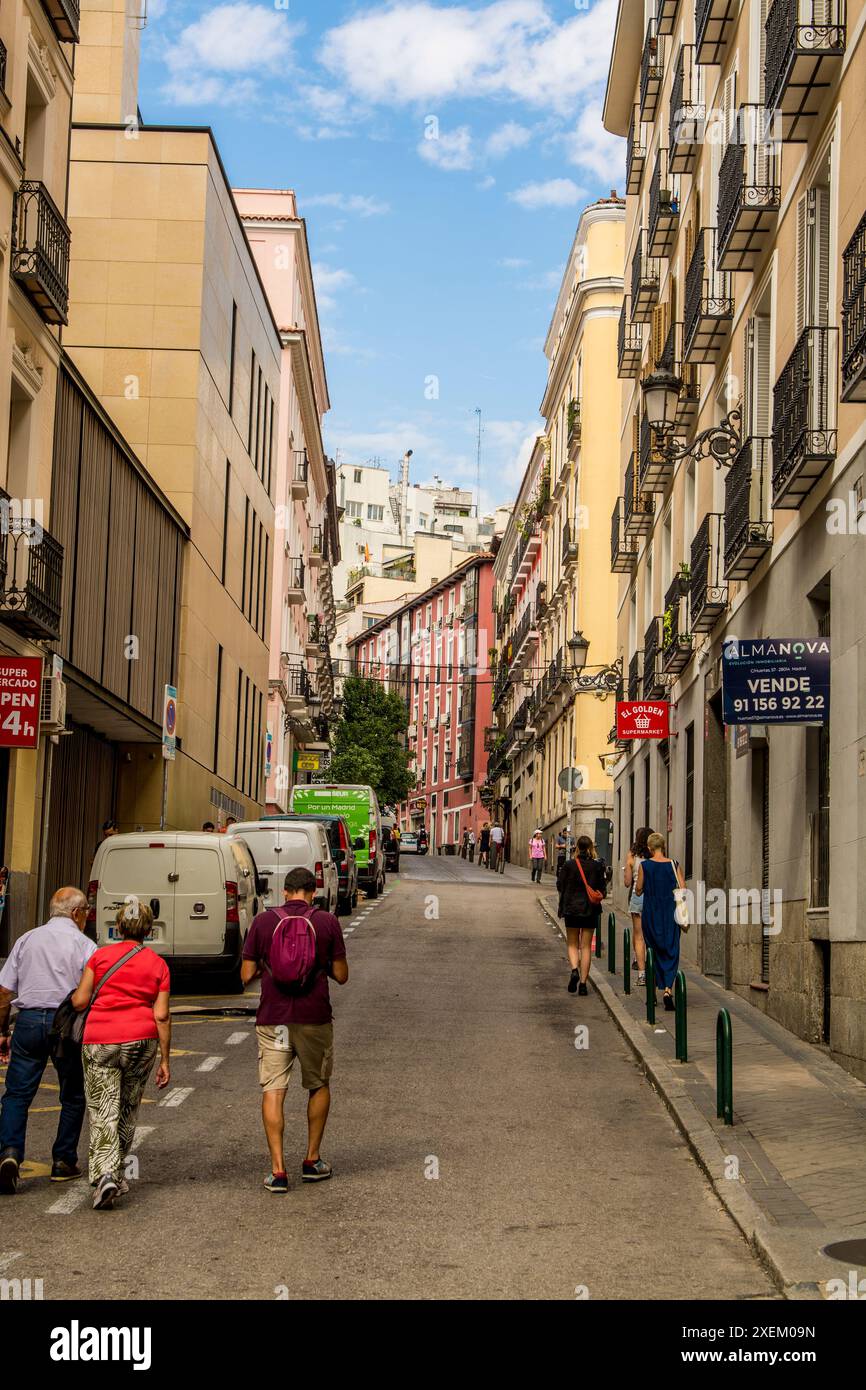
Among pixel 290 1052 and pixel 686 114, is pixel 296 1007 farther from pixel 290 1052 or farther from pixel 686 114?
pixel 686 114

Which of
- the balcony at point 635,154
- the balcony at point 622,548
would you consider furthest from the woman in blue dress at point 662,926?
the balcony at point 635,154

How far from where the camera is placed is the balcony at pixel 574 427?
159 feet

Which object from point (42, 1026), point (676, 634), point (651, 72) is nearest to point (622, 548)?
point (651, 72)

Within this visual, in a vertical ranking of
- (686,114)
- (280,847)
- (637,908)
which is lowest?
(637,908)

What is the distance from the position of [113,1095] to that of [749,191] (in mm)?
12211

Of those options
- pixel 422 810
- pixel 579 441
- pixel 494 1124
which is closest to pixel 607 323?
pixel 579 441

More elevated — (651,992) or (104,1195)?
(651,992)

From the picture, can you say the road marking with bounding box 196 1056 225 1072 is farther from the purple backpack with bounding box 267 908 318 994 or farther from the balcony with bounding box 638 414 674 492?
the balcony with bounding box 638 414 674 492

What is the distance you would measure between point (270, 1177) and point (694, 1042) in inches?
249

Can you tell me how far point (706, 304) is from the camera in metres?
20.9

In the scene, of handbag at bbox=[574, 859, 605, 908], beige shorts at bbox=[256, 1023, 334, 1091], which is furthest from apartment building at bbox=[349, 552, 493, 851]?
beige shorts at bbox=[256, 1023, 334, 1091]

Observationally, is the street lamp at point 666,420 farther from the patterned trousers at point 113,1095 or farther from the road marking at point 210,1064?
the patterned trousers at point 113,1095

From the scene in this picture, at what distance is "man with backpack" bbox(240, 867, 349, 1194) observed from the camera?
952cm

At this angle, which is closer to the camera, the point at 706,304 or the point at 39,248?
the point at 39,248
